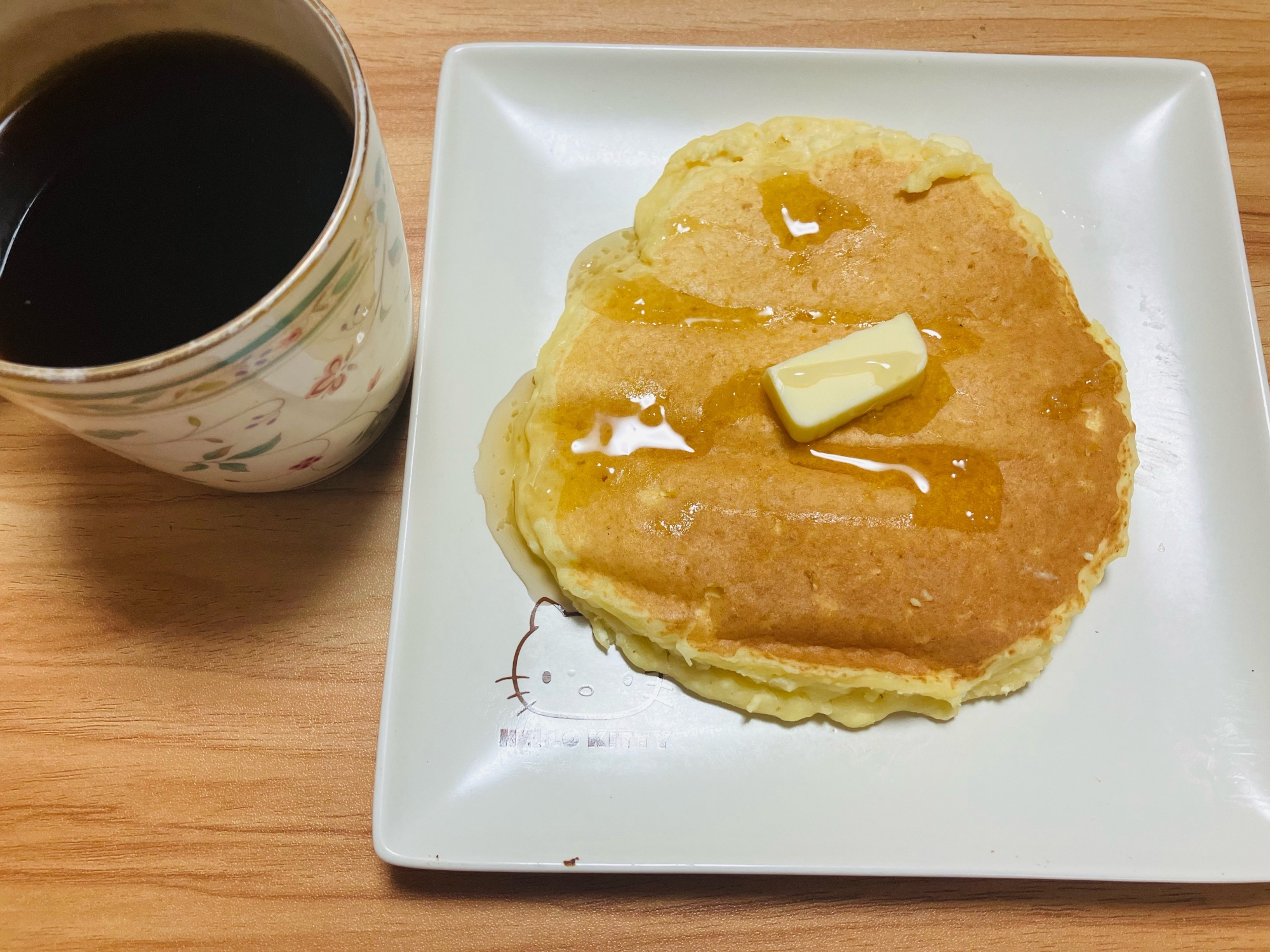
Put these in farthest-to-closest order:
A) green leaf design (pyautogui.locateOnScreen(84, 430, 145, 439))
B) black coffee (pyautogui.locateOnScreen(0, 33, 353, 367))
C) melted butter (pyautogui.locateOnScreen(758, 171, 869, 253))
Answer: melted butter (pyautogui.locateOnScreen(758, 171, 869, 253)), black coffee (pyautogui.locateOnScreen(0, 33, 353, 367)), green leaf design (pyautogui.locateOnScreen(84, 430, 145, 439))

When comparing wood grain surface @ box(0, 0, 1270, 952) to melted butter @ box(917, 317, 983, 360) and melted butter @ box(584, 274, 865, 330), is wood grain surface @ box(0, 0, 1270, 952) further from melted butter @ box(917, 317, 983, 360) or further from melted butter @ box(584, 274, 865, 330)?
melted butter @ box(917, 317, 983, 360)

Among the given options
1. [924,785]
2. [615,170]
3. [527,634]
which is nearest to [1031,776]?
[924,785]

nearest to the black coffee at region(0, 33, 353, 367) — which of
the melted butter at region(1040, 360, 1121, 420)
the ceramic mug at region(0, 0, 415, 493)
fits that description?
the ceramic mug at region(0, 0, 415, 493)

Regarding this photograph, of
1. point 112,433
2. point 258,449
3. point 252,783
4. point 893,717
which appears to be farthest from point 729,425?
point 252,783

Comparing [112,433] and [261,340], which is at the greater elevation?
[261,340]

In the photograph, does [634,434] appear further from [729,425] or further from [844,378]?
[844,378]

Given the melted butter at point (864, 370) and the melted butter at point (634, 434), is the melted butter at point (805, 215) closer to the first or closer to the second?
the melted butter at point (864, 370)

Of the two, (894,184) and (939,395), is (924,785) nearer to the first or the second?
(939,395)
